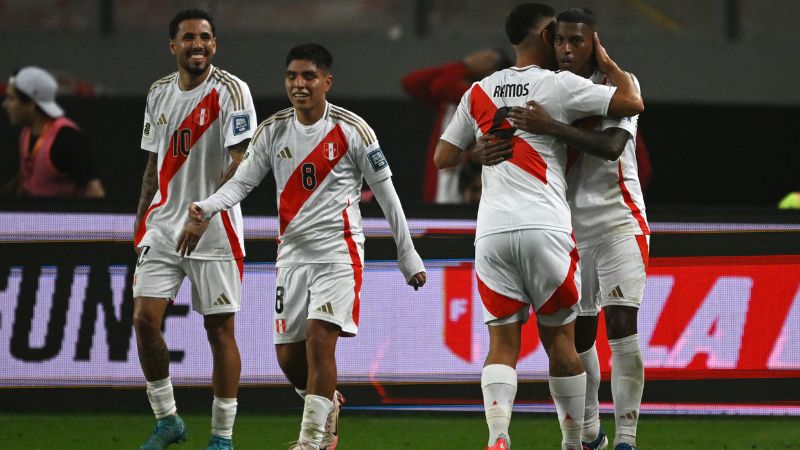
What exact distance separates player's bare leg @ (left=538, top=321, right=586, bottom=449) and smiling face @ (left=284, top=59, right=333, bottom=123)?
1.59 m

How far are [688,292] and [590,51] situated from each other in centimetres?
295

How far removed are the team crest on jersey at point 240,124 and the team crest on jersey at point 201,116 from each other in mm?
162

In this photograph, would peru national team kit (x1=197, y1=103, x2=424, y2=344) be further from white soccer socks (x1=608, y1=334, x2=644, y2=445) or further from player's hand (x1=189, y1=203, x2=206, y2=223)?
white soccer socks (x1=608, y1=334, x2=644, y2=445)

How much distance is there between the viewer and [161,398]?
22.8 ft

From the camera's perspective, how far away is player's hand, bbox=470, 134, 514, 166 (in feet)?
19.9

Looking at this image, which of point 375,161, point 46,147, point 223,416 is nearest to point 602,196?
point 375,161

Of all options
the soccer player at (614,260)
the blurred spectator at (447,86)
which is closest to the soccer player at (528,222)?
the soccer player at (614,260)

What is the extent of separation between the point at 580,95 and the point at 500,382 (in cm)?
130

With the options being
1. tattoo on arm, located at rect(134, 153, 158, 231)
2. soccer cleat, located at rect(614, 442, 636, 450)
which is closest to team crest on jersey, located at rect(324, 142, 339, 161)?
tattoo on arm, located at rect(134, 153, 158, 231)

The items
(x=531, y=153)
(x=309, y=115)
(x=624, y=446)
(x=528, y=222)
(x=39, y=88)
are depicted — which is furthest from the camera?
(x=39, y=88)

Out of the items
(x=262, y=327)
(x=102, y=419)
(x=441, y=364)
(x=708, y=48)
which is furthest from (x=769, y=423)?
(x=708, y=48)

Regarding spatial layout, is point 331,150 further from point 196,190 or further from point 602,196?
point 602,196

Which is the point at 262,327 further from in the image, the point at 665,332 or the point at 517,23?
the point at 517,23

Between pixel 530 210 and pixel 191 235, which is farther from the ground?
pixel 530 210
